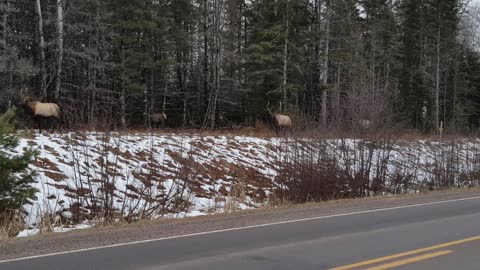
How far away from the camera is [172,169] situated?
18.1 meters

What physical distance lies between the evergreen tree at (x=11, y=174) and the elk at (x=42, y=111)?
24.5 feet

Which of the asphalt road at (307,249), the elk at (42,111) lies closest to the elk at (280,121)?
the elk at (42,111)

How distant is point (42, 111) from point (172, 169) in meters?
5.61

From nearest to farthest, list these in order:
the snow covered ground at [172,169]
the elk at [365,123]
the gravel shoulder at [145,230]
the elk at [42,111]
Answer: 1. the gravel shoulder at [145,230]
2. the snow covered ground at [172,169]
3. the elk at [42,111]
4. the elk at [365,123]

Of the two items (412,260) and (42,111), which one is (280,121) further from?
(412,260)

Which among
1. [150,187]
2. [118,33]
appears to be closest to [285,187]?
[150,187]

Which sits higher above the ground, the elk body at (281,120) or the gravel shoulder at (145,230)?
the elk body at (281,120)

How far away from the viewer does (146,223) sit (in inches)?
472

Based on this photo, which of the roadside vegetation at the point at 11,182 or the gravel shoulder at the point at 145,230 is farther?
the roadside vegetation at the point at 11,182

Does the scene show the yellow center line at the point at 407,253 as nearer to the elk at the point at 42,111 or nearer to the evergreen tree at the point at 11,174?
the evergreen tree at the point at 11,174

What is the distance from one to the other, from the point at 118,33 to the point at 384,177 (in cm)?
2204

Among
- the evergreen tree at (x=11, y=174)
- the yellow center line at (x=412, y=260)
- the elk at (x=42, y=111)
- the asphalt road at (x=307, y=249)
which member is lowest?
the asphalt road at (x=307, y=249)

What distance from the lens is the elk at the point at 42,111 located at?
62.9ft

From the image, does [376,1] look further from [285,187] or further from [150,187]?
[150,187]
